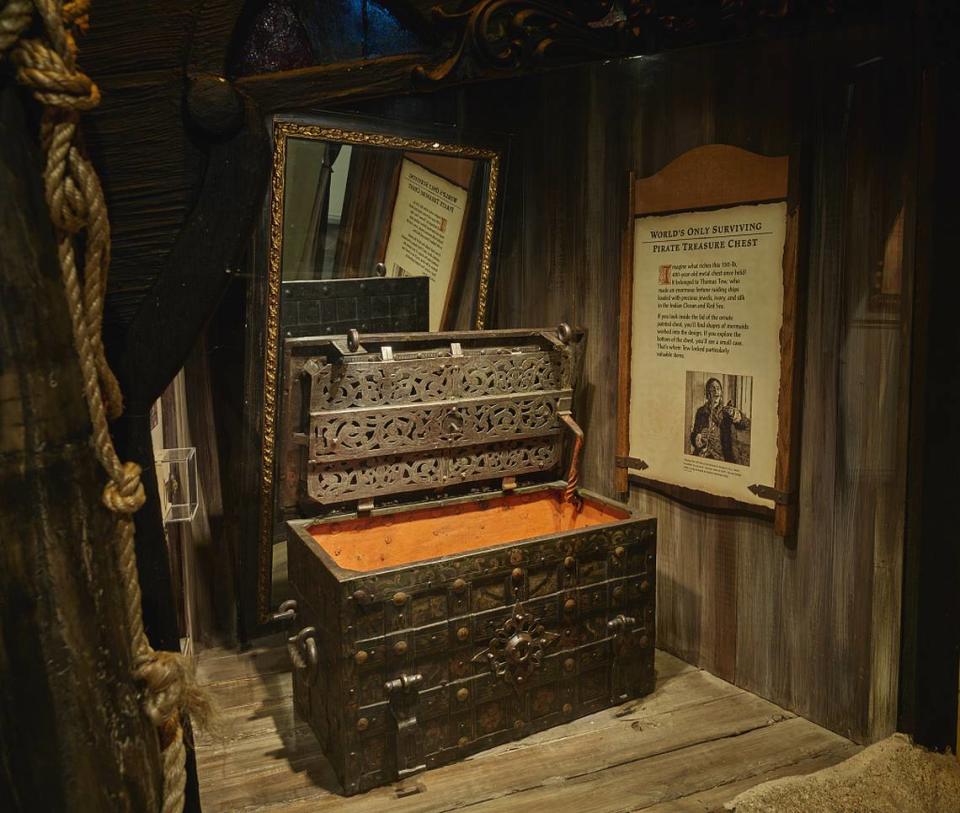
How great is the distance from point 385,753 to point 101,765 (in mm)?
1216

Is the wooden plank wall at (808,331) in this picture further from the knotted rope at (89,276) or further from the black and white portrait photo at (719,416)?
the knotted rope at (89,276)

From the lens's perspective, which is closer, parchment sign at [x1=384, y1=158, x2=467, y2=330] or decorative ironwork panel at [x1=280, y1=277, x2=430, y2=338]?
decorative ironwork panel at [x1=280, y1=277, x2=430, y2=338]

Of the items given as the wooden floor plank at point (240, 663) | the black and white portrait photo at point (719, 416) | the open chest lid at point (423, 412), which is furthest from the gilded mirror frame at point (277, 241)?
the black and white portrait photo at point (719, 416)

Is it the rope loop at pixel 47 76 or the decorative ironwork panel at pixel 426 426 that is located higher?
the rope loop at pixel 47 76

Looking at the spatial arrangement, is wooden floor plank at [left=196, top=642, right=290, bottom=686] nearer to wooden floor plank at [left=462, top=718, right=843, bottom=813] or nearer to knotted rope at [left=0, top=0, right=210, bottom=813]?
wooden floor plank at [left=462, top=718, right=843, bottom=813]

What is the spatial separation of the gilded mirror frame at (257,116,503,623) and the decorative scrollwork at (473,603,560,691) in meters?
0.67

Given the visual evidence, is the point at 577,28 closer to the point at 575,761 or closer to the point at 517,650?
the point at 517,650

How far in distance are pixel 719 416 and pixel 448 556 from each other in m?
0.81

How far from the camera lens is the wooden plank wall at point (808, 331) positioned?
186cm

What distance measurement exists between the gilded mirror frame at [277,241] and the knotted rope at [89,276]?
1.49 meters

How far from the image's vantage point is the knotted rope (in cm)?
72

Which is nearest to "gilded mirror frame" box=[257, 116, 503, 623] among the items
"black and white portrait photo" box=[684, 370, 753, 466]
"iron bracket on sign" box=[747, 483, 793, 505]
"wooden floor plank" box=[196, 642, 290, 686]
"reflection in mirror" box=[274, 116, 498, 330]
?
"reflection in mirror" box=[274, 116, 498, 330]

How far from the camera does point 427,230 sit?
8.52 feet

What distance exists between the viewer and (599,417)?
8.57ft
